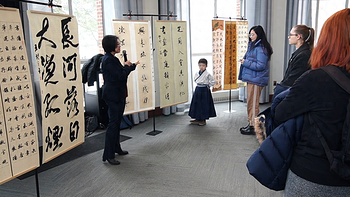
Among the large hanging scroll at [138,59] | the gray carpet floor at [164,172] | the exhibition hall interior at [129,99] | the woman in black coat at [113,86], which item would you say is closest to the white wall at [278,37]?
the exhibition hall interior at [129,99]

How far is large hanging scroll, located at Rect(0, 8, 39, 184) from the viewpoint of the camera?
Result: 5.41 ft

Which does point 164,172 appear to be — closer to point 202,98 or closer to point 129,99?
point 129,99

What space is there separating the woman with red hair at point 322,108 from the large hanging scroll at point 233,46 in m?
3.79

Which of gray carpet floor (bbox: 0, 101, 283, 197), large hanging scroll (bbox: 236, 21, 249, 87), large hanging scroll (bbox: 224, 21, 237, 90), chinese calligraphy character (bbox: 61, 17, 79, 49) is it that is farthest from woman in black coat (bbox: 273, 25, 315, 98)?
large hanging scroll (bbox: 236, 21, 249, 87)

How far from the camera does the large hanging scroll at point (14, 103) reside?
1.65 metres

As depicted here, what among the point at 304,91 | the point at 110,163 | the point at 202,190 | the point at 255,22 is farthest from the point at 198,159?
the point at 255,22

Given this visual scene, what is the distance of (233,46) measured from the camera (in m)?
4.79

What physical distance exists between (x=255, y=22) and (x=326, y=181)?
193 inches

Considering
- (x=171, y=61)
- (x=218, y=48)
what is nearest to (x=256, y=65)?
(x=171, y=61)

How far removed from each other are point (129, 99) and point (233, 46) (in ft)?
7.64

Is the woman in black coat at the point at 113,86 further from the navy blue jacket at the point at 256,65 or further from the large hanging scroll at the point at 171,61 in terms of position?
the navy blue jacket at the point at 256,65

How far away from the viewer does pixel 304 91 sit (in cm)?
98

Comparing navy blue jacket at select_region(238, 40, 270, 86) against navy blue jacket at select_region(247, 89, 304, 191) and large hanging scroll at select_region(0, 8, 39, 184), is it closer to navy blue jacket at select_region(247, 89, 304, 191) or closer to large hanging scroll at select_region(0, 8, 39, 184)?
navy blue jacket at select_region(247, 89, 304, 191)

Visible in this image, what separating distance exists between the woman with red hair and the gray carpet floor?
123 cm
